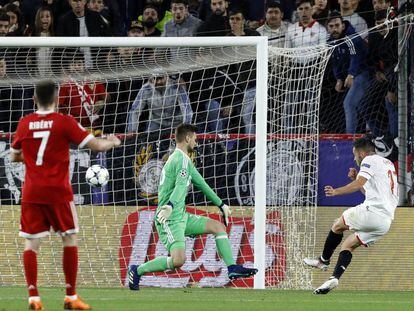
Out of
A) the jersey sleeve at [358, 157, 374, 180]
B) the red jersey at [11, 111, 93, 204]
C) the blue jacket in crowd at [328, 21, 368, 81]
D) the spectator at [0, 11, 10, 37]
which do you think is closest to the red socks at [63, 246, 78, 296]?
the red jersey at [11, 111, 93, 204]

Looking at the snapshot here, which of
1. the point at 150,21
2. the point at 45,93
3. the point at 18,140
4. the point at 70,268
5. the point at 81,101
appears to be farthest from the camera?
the point at 150,21

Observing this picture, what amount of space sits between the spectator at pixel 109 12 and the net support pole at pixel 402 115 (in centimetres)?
499

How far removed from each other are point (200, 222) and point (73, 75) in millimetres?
3764

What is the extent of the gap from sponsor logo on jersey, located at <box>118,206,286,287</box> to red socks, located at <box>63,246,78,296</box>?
6.32m

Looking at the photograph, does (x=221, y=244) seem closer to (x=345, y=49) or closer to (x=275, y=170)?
(x=275, y=170)

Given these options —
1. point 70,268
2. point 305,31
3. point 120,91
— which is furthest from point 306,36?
point 70,268

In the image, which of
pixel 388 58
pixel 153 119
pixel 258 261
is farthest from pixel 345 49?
pixel 258 261

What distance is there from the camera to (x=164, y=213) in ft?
43.6

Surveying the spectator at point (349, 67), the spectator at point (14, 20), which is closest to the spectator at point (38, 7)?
the spectator at point (14, 20)

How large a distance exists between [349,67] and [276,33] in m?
1.38

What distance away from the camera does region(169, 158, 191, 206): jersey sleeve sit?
13.4 metres

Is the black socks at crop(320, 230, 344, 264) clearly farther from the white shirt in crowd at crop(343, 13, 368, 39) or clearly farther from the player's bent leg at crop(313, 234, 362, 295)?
the white shirt in crowd at crop(343, 13, 368, 39)

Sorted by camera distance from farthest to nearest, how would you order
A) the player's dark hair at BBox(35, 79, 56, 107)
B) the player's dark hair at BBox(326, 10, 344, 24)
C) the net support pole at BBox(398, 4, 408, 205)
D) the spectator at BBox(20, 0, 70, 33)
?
the spectator at BBox(20, 0, 70, 33) < the player's dark hair at BBox(326, 10, 344, 24) < the net support pole at BBox(398, 4, 408, 205) < the player's dark hair at BBox(35, 79, 56, 107)

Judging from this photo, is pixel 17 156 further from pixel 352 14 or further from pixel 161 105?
pixel 352 14
